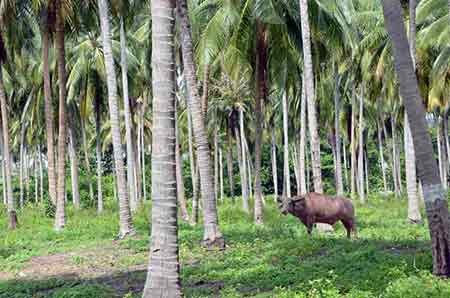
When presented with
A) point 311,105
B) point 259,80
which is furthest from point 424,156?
point 259,80

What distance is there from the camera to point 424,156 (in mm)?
8523

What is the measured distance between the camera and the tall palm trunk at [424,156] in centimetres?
854

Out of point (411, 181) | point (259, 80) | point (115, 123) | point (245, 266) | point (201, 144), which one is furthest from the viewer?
point (259, 80)

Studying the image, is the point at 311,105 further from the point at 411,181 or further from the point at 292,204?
the point at 411,181

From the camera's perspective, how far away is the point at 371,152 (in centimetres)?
6262

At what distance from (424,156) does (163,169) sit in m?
3.85

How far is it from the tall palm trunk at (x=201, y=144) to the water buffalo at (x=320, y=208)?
6.31ft

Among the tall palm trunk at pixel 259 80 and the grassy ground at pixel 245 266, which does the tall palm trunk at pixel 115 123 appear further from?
the tall palm trunk at pixel 259 80

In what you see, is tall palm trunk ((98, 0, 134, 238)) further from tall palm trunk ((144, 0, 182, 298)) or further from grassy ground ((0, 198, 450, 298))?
tall palm trunk ((144, 0, 182, 298))

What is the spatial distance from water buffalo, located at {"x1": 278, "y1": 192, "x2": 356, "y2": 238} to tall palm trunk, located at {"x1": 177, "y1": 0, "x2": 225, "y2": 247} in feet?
6.31

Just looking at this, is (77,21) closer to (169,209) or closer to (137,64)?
(137,64)

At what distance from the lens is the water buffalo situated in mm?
14328

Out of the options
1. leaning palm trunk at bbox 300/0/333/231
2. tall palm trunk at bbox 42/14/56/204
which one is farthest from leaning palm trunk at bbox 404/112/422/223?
tall palm trunk at bbox 42/14/56/204

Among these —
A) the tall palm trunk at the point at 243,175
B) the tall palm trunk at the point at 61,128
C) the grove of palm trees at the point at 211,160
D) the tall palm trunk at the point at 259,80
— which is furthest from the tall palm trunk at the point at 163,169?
the tall palm trunk at the point at 243,175
